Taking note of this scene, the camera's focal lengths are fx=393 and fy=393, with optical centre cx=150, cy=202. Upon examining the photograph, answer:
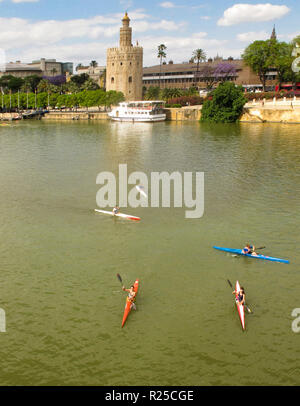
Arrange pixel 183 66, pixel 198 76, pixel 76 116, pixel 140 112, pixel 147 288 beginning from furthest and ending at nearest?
pixel 183 66
pixel 198 76
pixel 76 116
pixel 140 112
pixel 147 288

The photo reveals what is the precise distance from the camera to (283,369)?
1310 cm

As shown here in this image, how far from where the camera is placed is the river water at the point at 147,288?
43.3 feet

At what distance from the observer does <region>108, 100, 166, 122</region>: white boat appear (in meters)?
102

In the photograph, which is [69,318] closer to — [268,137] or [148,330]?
[148,330]

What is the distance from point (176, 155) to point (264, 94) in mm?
56822

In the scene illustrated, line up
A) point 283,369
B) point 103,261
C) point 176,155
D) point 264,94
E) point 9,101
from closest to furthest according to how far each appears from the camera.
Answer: point 283,369
point 103,261
point 176,155
point 264,94
point 9,101

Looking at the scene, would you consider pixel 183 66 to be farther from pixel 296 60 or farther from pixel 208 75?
pixel 296 60

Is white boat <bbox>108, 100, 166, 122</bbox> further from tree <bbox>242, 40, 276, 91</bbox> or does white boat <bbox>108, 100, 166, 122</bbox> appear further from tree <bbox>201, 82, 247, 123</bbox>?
tree <bbox>242, 40, 276, 91</bbox>

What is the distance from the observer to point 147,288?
17.7 meters

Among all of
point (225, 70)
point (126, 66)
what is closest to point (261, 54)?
point (225, 70)

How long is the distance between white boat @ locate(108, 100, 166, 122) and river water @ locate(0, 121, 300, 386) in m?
69.5

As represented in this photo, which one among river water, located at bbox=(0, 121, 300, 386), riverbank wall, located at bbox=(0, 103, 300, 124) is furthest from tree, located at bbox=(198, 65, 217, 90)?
river water, located at bbox=(0, 121, 300, 386)

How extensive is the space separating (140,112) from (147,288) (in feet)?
296
